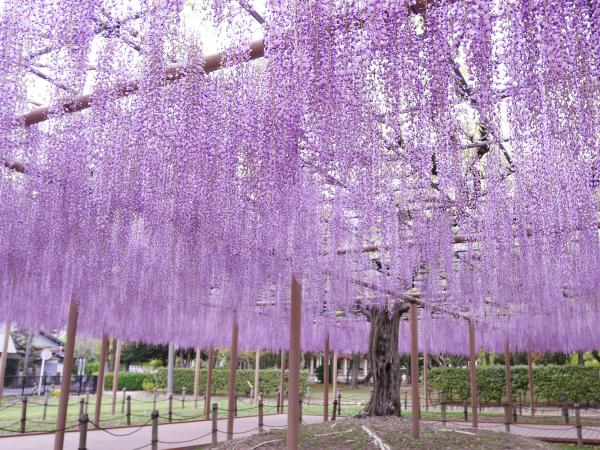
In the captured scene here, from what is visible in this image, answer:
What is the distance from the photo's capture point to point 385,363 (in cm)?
1091

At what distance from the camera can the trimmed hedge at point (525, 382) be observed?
18.3 meters

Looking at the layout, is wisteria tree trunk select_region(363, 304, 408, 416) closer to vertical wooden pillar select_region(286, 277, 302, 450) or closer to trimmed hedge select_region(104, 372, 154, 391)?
vertical wooden pillar select_region(286, 277, 302, 450)

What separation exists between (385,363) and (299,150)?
298 inches

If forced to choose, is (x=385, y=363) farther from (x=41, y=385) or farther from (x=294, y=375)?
(x=41, y=385)

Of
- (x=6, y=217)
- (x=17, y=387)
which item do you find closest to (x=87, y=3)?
(x=6, y=217)

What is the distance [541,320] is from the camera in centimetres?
1355

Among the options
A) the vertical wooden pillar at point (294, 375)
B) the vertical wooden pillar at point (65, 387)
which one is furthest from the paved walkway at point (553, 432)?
the vertical wooden pillar at point (65, 387)

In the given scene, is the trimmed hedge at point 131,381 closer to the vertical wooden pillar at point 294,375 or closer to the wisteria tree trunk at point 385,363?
the wisteria tree trunk at point 385,363

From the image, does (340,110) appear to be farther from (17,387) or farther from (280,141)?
(17,387)

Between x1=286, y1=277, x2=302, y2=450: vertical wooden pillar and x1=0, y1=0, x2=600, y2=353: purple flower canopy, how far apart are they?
0.34m

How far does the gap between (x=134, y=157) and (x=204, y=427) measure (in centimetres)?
879

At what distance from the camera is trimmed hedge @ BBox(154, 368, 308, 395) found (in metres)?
23.7

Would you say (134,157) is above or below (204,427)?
above

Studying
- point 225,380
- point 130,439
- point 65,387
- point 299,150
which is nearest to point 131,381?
point 225,380
